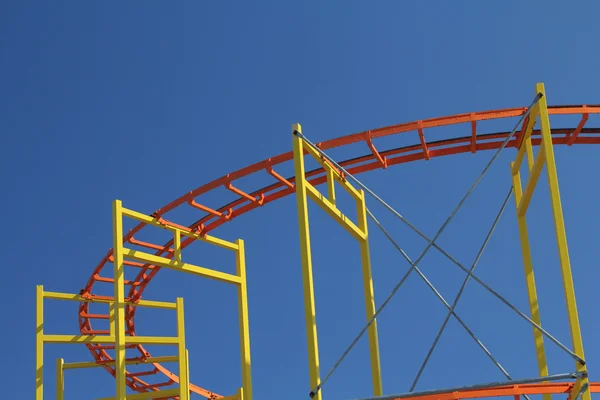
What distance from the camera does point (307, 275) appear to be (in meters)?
11.7

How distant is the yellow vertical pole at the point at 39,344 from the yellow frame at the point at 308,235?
20.8 feet

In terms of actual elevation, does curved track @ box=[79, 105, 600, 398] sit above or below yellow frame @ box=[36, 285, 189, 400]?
above

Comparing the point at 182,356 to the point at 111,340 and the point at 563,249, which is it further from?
the point at 563,249

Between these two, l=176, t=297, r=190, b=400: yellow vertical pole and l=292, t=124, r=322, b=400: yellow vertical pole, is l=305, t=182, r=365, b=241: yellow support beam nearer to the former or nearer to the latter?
l=292, t=124, r=322, b=400: yellow vertical pole

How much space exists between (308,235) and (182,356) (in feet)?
16.5

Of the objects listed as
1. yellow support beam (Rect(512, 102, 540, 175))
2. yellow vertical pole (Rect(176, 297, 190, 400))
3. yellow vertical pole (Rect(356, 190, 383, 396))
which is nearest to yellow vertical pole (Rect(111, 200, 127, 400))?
yellow vertical pole (Rect(176, 297, 190, 400))

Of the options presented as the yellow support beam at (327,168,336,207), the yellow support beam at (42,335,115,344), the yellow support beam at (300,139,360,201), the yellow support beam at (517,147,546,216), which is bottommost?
the yellow support beam at (42,335,115,344)

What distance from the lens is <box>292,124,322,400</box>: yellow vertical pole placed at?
11.4 metres

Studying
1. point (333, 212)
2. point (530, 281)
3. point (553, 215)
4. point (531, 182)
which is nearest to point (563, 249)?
point (553, 215)

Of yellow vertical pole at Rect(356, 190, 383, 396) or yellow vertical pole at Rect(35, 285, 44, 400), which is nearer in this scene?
yellow vertical pole at Rect(356, 190, 383, 396)

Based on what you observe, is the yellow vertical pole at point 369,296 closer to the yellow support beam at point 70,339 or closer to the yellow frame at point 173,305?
the yellow frame at point 173,305

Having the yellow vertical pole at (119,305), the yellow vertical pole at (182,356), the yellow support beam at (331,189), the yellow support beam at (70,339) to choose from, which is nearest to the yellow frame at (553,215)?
the yellow support beam at (331,189)

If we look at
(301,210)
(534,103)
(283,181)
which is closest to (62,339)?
(283,181)

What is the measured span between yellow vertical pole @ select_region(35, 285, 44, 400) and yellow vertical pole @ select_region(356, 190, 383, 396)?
20.8ft
